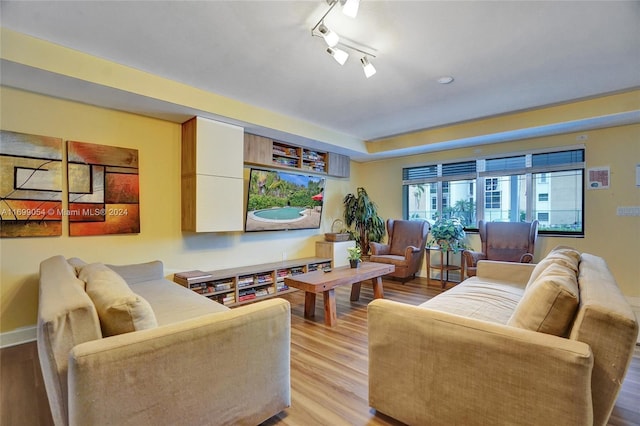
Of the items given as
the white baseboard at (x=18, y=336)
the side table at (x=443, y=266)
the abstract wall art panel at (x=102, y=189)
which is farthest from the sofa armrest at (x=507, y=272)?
the white baseboard at (x=18, y=336)

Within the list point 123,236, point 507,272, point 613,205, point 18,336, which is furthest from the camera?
point 613,205

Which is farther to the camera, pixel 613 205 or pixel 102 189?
pixel 613 205

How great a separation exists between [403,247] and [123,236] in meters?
4.28

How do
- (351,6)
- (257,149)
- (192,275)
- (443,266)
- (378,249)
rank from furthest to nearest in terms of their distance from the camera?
1. (378,249)
2. (443,266)
3. (257,149)
4. (192,275)
5. (351,6)

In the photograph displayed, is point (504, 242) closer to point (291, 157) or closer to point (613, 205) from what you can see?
point (613, 205)

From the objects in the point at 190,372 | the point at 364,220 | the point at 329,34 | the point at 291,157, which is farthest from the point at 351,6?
the point at 364,220

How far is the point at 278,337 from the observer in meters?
1.76

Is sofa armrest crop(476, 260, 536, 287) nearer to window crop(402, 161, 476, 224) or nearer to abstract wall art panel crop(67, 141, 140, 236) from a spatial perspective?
window crop(402, 161, 476, 224)

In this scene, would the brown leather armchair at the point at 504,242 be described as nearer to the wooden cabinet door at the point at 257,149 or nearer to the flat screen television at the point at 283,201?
the flat screen television at the point at 283,201

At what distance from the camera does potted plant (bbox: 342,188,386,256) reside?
Answer: 5.92 metres

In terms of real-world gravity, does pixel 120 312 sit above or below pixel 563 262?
below

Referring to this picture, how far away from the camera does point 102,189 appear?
10.3 ft

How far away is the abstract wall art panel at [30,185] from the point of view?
2.63 metres

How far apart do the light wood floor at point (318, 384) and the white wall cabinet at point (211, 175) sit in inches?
63.3
